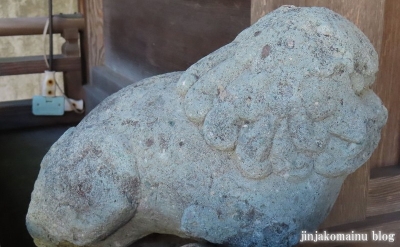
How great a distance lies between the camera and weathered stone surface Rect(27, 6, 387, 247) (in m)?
0.86

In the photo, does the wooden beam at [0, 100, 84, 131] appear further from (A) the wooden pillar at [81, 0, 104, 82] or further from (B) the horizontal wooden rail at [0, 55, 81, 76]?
(A) the wooden pillar at [81, 0, 104, 82]

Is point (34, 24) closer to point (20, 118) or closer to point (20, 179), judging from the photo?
point (20, 118)

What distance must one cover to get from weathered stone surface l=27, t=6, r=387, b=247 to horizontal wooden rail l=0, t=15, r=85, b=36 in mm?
1793

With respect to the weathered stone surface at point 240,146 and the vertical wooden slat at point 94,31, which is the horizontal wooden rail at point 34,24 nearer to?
the vertical wooden slat at point 94,31

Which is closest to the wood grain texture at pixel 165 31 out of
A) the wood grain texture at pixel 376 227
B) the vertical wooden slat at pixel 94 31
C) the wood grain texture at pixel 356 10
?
the vertical wooden slat at pixel 94 31

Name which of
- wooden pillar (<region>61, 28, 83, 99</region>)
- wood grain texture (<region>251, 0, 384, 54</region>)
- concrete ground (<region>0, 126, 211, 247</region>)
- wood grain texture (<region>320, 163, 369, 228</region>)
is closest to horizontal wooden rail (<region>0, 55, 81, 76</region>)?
wooden pillar (<region>61, 28, 83, 99</region>)

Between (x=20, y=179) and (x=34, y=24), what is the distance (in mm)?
886

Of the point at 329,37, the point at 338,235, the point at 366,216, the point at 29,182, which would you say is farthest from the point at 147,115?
the point at 29,182

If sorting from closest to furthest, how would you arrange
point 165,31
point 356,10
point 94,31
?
1. point 356,10
2. point 165,31
3. point 94,31

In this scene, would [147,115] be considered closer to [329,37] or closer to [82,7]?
[329,37]

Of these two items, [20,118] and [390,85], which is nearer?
[390,85]

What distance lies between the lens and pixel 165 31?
1.91 meters

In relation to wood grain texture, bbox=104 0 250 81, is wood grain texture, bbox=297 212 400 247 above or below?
below

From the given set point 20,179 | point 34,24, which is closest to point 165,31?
point 20,179
